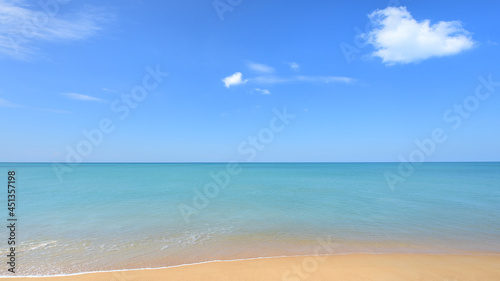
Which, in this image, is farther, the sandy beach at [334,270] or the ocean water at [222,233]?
the ocean water at [222,233]

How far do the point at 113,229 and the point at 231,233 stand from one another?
457 centimetres

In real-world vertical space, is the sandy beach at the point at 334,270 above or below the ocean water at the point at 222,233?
below

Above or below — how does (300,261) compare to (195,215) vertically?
below

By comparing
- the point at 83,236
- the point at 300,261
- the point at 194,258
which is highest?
the point at 83,236

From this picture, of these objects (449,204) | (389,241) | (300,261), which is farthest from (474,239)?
(449,204)

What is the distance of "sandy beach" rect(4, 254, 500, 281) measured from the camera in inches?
235

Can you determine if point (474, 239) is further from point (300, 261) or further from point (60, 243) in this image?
point (60, 243)

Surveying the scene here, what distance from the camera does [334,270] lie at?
6410 millimetres

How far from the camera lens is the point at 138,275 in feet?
19.6

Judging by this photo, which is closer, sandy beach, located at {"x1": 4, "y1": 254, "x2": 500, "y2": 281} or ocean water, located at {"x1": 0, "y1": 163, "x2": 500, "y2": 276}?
sandy beach, located at {"x1": 4, "y1": 254, "x2": 500, "y2": 281}

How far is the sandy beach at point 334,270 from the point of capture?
19.6ft

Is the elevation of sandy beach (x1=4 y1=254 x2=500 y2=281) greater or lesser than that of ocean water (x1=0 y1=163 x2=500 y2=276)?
lesser

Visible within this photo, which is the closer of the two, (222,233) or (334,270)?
(334,270)

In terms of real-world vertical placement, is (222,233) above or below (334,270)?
above
